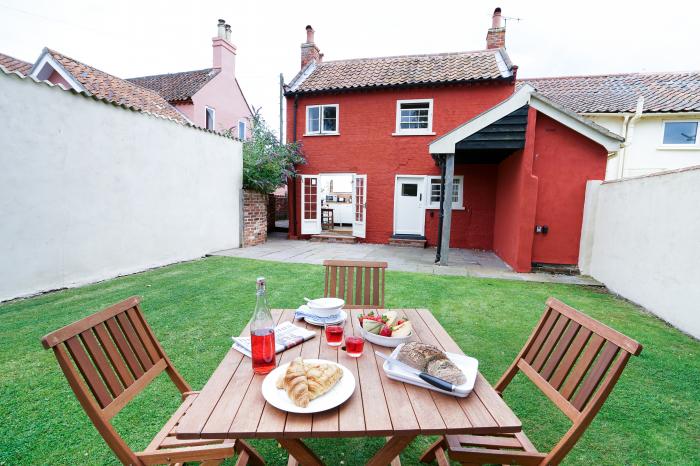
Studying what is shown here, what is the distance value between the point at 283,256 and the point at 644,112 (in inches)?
499

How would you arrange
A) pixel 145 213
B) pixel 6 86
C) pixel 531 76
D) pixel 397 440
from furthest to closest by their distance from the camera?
pixel 531 76
pixel 145 213
pixel 6 86
pixel 397 440

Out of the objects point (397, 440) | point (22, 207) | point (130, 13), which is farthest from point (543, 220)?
point (130, 13)

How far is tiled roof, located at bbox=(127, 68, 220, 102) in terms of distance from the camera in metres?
13.6

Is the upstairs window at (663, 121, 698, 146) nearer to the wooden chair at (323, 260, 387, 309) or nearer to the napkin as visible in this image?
the wooden chair at (323, 260, 387, 309)

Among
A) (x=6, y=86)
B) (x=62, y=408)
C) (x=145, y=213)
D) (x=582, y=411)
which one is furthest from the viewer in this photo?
(x=145, y=213)

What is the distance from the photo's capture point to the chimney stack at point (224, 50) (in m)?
13.9

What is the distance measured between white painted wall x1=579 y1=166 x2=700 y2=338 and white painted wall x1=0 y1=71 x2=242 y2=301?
28.4 feet

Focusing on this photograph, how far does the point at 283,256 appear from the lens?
8.07m

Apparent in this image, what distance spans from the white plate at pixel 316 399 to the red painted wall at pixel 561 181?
7.00 metres

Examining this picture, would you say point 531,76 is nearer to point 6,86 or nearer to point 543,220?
point 543,220

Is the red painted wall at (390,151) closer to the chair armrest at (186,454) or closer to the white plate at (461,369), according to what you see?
the white plate at (461,369)

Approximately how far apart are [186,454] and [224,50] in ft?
55.6

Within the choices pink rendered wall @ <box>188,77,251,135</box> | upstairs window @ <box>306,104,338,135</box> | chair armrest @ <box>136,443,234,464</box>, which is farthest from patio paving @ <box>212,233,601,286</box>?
pink rendered wall @ <box>188,77,251,135</box>

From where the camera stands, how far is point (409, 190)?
1070 centimetres
